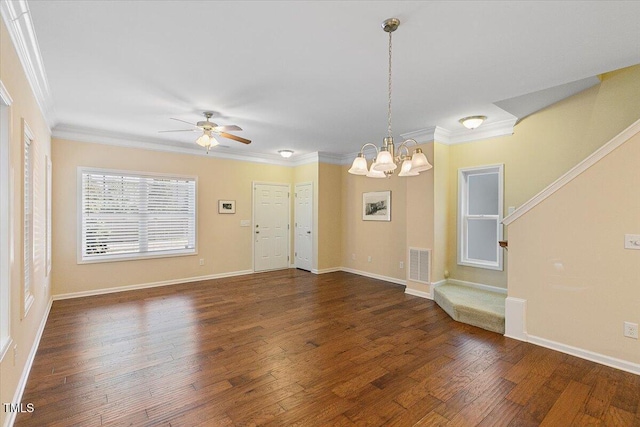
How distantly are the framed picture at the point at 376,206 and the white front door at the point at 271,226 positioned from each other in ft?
6.40

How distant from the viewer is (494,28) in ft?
7.20

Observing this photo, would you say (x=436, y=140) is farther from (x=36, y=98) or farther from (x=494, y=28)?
(x=36, y=98)

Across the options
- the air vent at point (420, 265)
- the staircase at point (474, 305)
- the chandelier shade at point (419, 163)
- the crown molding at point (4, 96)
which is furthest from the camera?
the air vent at point (420, 265)

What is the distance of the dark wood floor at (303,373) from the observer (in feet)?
6.84

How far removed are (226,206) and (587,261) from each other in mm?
5781

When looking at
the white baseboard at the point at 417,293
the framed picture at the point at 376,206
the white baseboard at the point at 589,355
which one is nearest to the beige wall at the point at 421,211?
the white baseboard at the point at 417,293

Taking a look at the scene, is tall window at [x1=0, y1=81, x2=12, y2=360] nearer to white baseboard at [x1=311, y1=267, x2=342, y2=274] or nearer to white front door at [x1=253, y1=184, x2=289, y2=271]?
white front door at [x1=253, y1=184, x2=289, y2=271]

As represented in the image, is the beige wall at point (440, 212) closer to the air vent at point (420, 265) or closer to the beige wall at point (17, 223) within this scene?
the air vent at point (420, 265)

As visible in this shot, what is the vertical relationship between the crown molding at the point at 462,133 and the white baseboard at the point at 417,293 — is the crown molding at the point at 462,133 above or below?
above

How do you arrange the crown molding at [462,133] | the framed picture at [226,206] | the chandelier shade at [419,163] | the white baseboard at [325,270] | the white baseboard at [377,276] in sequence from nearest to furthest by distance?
the chandelier shade at [419,163], the crown molding at [462,133], the white baseboard at [377,276], the framed picture at [226,206], the white baseboard at [325,270]

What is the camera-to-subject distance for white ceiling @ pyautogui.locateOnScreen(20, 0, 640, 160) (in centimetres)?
202

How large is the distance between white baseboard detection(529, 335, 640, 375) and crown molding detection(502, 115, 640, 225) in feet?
4.22

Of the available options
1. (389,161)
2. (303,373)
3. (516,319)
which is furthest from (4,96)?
(516,319)

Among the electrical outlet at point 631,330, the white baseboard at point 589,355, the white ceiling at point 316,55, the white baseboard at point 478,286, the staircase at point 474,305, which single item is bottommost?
the white baseboard at point 589,355
